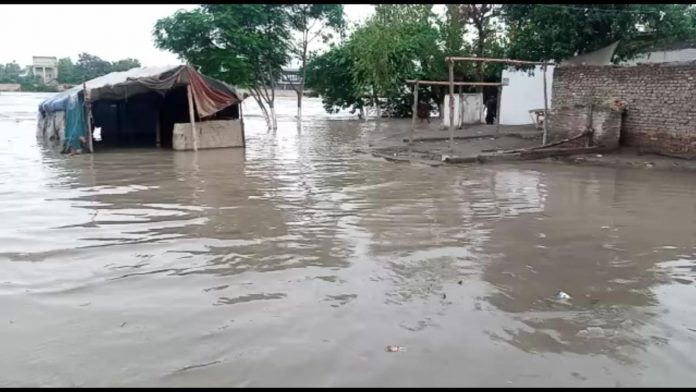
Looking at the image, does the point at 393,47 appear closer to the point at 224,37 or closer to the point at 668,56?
the point at 224,37

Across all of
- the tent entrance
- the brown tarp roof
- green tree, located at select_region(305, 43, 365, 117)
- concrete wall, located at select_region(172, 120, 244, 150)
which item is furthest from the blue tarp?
green tree, located at select_region(305, 43, 365, 117)

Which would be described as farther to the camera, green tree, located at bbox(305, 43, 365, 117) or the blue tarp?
green tree, located at bbox(305, 43, 365, 117)

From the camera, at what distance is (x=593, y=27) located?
16.5 metres

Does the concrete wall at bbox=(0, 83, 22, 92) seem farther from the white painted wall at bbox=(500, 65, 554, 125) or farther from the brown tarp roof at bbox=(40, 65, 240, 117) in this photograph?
the white painted wall at bbox=(500, 65, 554, 125)

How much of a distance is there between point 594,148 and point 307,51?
17930 millimetres

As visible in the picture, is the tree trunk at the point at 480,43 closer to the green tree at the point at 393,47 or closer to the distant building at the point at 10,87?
the green tree at the point at 393,47

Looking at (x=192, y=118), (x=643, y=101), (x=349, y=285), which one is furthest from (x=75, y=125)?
(x=643, y=101)

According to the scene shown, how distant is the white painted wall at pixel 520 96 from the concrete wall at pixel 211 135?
1059cm

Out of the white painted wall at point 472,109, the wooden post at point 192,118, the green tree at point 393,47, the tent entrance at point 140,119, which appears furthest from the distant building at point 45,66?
the wooden post at point 192,118

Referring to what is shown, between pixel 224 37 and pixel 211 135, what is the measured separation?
665 cm

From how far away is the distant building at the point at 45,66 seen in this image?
7150 centimetres

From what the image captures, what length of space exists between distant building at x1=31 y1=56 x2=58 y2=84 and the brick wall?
2768 inches

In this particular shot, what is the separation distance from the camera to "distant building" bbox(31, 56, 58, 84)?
7150 cm

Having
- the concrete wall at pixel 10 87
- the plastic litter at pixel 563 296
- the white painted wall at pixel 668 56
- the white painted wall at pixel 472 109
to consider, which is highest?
the concrete wall at pixel 10 87
